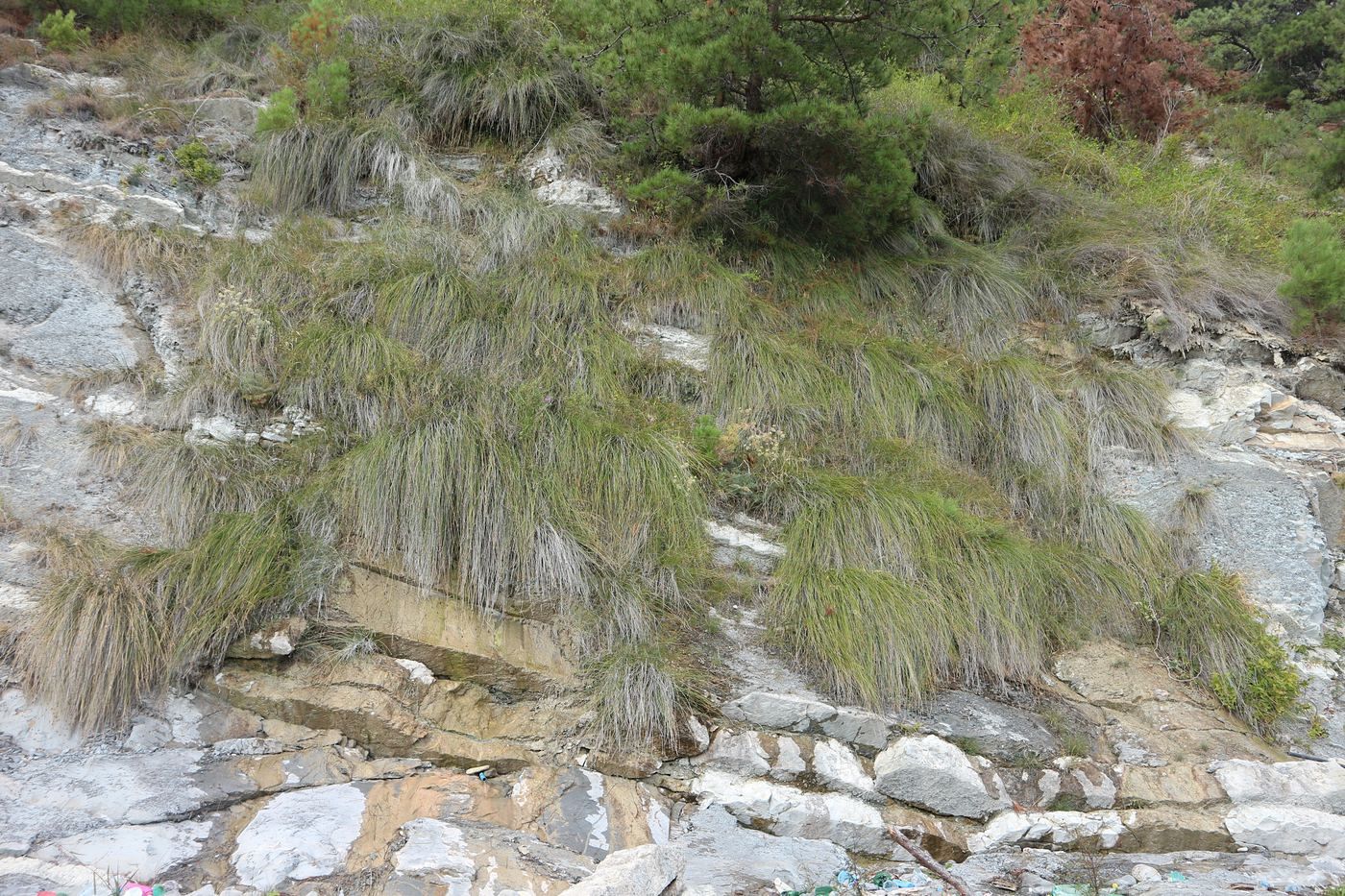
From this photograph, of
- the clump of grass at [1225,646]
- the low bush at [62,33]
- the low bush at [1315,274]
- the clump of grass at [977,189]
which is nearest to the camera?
the clump of grass at [1225,646]

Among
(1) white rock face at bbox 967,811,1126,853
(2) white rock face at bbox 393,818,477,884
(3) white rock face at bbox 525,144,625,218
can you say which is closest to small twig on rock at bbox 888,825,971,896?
(1) white rock face at bbox 967,811,1126,853

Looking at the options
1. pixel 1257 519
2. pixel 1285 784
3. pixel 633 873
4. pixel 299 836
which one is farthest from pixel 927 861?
pixel 1257 519

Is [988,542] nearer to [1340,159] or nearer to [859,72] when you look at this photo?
[859,72]

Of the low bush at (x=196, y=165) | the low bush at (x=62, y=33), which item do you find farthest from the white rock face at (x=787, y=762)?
the low bush at (x=62, y=33)

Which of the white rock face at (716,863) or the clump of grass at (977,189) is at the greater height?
the clump of grass at (977,189)

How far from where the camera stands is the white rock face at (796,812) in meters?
3.25

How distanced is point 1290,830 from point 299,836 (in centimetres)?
426

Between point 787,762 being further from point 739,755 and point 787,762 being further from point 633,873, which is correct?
point 633,873

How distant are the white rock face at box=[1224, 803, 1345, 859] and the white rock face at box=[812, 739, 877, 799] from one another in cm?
172

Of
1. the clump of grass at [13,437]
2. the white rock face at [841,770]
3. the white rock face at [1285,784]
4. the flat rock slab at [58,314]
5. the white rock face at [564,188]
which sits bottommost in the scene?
the white rock face at [841,770]

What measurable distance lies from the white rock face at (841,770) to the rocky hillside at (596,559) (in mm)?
23

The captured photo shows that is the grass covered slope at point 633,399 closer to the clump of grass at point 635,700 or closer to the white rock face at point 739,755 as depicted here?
the clump of grass at point 635,700

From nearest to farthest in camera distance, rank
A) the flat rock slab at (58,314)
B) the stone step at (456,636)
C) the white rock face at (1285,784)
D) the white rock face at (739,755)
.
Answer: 1. the white rock face at (739,755)
2. the stone step at (456,636)
3. the white rock face at (1285,784)
4. the flat rock slab at (58,314)

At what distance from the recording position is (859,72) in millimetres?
5227
